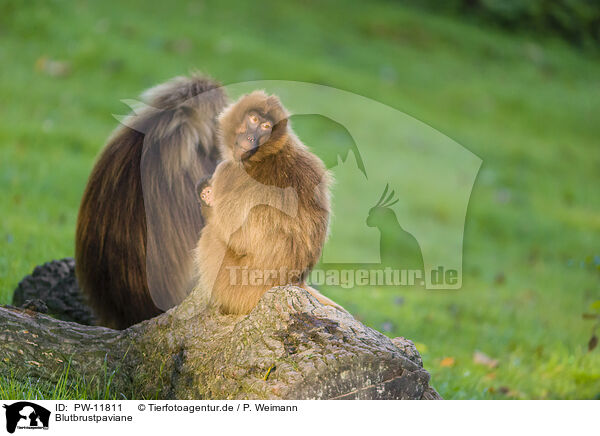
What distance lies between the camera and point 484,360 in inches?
206

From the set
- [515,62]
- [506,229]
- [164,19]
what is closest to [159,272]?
[506,229]

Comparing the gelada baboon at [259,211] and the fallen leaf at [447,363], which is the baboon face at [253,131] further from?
the fallen leaf at [447,363]

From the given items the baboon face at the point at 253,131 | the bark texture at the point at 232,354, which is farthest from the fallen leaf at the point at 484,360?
the baboon face at the point at 253,131

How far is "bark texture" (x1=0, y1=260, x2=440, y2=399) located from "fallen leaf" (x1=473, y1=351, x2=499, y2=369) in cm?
215

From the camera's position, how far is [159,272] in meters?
3.95

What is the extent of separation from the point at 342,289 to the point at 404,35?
928cm

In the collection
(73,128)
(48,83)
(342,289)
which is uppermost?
(48,83)

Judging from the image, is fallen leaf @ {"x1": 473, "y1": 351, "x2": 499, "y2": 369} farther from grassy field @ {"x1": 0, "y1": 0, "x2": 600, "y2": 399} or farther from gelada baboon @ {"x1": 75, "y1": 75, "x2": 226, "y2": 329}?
gelada baboon @ {"x1": 75, "y1": 75, "x2": 226, "y2": 329}

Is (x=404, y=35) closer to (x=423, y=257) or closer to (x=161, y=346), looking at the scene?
(x=423, y=257)

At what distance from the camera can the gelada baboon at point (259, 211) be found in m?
3.18

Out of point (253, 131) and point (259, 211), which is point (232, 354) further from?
point (253, 131)

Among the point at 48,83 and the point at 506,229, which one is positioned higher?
the point at 48,83

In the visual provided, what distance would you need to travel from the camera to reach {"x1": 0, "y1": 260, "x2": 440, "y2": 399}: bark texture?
2.84 m
